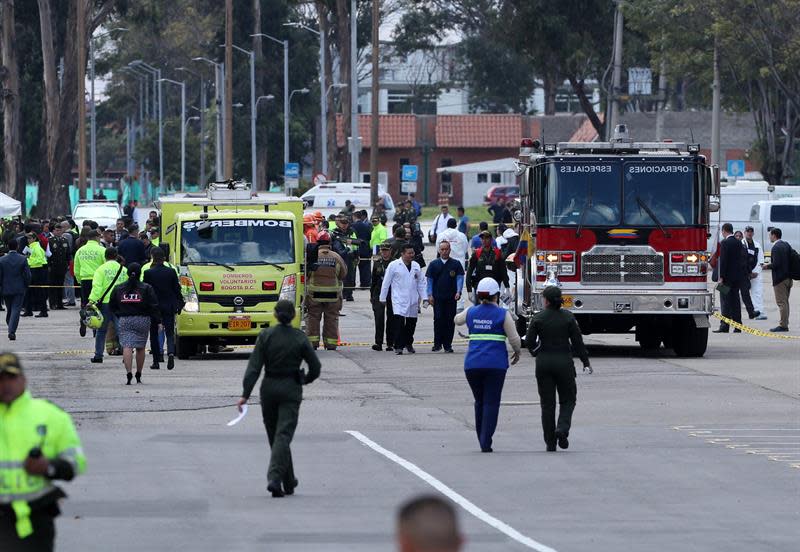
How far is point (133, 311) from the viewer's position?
2186cm

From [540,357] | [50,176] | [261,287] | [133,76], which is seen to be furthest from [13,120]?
[133,76]

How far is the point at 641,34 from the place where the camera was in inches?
2515

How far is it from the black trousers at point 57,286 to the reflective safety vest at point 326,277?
11223 mm

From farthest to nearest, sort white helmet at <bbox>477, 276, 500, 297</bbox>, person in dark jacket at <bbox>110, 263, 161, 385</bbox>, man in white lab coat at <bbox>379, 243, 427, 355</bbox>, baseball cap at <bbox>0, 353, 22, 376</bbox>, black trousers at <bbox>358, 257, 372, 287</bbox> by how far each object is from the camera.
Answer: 1. black trousers at <bbox>358, 257, 372, 287</bbox>
2. man in white lab coat at <bbox>379, 243, 427, 355</bbox>
3. person in dark jacket at <bbox>110, 263, 161, 385</bbox>
4. white helmet at <bbox>477, 276, 500, 297</bbox>
5. baseball cap at <bbox>0, 353, 22, 376</bbox>

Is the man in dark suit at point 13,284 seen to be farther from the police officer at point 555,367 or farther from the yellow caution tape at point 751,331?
the police officer at point 555,367

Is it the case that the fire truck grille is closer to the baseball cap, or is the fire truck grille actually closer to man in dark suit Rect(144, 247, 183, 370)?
man in dark suit Rect(144, 247, 183, 370)

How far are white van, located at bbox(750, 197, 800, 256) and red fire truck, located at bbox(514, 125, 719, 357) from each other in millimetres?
25238

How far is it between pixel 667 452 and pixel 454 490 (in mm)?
3082

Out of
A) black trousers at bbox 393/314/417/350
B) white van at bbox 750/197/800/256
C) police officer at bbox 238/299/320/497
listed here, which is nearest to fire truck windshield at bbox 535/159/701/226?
black trousers at bbox 393/314/417/350

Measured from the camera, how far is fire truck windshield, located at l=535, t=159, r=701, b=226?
25000 millimetres

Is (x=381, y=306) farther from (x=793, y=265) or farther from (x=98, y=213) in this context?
(x=98, y=213)

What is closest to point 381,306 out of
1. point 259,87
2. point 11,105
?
point 11,105

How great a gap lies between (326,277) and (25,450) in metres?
18.9

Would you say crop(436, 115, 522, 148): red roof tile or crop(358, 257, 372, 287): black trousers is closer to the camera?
crop(358, 257, 372, 287): black trousers
